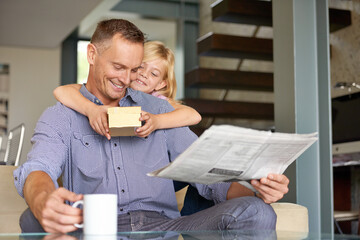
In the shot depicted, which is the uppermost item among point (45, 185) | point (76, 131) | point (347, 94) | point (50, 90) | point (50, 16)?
point (50, 16)

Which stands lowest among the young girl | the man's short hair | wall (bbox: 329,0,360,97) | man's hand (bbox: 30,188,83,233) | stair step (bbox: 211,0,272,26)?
man's hand (bbox: 30,188,83,233)

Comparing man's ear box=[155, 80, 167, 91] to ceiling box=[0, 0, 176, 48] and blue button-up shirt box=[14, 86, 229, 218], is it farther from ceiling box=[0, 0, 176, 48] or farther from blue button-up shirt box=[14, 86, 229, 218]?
ceiling box=[0, 0, 176, 48]

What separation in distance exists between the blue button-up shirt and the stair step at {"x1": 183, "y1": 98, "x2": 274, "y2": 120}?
3522 millimetres

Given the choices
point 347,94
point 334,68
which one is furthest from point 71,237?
point 347,94

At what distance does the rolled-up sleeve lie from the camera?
58.3 inches

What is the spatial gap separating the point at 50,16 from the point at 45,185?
5.50 metres

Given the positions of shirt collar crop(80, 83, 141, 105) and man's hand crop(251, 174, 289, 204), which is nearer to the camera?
man's hand crop(251, 174, 289, 204)

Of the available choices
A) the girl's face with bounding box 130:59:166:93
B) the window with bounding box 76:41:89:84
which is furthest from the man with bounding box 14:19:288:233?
the window with bounding box 76:41:89:84

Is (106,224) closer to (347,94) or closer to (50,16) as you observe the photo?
(347,94)

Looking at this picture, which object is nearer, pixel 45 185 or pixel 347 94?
pixel 45 185

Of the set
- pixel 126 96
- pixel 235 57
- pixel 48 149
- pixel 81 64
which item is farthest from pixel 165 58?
pixel 81 64

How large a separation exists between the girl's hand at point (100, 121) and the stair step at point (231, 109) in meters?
3.62

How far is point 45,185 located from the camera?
136 cm

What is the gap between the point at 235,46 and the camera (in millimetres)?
5258
